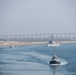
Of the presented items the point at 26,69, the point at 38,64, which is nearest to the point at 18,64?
the point at 38,64

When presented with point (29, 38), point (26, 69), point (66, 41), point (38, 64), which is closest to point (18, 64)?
point (38, 64)

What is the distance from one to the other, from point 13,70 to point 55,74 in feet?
12.0

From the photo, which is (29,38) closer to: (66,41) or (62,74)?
(66,41)

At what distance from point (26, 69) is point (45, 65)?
3.29 metres

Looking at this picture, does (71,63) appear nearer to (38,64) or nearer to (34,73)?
(38,64)

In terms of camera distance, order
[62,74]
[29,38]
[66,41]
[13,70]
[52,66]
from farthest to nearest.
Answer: [29,38] < [66,41] < [52,66] < [13,70] < [62,74]

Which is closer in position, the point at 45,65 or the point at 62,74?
the point at 62,74

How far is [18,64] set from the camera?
37.4 meters

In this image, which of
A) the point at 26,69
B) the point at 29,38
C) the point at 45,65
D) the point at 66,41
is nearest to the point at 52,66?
the point at 45,65

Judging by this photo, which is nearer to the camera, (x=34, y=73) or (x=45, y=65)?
(x=34, y=73)

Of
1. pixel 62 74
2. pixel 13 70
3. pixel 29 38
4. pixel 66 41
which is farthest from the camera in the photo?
pixel 29 38

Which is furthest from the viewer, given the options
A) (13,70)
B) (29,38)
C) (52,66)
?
(29,38)

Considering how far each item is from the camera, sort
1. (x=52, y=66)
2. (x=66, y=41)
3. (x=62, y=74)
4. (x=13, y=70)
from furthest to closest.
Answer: (x=66, y=41), (x=52, y=66), (x=13, y=70), (x=62, y=74)

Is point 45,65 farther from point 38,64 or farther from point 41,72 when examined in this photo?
point 41,72
